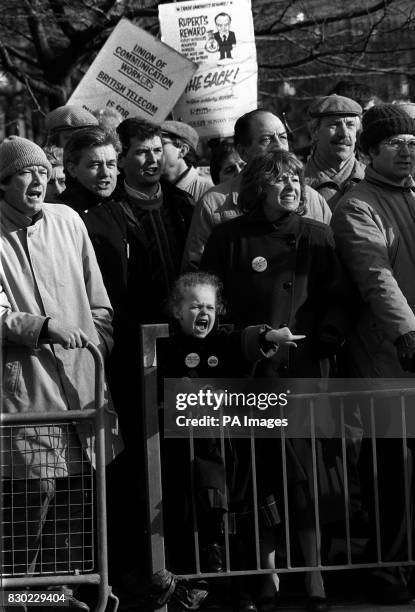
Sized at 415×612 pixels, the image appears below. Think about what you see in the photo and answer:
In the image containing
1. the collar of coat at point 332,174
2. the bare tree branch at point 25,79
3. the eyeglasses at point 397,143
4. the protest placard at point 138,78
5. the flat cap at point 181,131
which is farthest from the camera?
the bare tree branch at point 25,79

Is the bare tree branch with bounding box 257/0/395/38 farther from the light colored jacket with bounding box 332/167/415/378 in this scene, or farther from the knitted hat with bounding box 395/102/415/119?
the light colored jacket with bounding box 332/167/415/378

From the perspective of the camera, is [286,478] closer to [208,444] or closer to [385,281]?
[208,444]

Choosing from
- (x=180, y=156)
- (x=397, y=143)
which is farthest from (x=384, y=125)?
(x=180, y=156)

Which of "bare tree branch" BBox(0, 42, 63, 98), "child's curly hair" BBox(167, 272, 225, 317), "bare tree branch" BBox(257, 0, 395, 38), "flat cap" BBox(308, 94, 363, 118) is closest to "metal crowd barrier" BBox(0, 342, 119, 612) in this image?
"child's curly hair" BBox(167, 272, 225, 317)

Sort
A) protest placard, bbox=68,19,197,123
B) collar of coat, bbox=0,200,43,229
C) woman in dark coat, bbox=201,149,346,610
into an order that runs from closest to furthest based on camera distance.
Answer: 1. collar of coat, bbox=0,200,43,229
2. woman in dark coat, bbox=201,149,346,610
3. protest placard, bbox=68,19,197,123

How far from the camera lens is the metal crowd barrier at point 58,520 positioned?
5.26 m

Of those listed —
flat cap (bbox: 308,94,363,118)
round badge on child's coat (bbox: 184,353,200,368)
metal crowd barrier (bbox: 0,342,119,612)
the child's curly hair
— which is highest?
flat cap (bbox: 308,94,363,118)

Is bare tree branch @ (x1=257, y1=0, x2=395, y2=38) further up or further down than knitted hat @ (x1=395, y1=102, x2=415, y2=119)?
further up

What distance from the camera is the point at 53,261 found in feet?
18.5

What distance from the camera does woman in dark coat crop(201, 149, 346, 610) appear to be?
575 cm

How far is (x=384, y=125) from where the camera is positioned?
19.9 ft

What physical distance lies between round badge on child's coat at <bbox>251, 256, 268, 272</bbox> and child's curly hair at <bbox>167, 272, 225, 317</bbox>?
22 cm

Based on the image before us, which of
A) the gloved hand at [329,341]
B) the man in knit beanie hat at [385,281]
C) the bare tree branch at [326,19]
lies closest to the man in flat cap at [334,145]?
the man in knit beanie hat at [385,281]

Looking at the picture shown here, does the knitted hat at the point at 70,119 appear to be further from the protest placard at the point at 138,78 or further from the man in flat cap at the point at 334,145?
the man in flat cap at the point at 334,145
